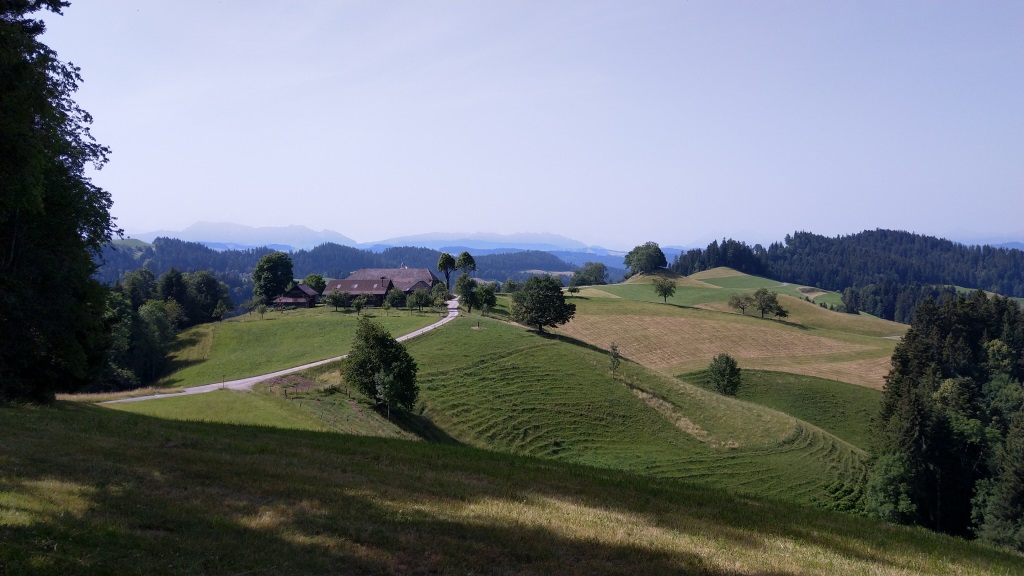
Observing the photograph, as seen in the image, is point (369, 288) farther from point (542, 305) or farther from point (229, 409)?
point (229, 409)

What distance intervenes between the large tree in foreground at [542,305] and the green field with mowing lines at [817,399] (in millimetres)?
18640

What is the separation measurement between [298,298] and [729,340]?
7848 cm

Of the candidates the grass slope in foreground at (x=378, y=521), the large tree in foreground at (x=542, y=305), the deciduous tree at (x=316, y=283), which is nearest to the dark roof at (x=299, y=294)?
the deciduous tree at (x=316, y=283)

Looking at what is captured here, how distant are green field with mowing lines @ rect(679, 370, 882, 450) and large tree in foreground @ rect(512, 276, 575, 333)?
1864 centimetres

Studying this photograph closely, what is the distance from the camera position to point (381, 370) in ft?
151

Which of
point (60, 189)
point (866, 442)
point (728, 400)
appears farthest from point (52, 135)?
point (866, 442)

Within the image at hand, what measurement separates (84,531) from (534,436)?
139ft

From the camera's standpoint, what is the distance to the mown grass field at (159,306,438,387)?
64875 millimetres

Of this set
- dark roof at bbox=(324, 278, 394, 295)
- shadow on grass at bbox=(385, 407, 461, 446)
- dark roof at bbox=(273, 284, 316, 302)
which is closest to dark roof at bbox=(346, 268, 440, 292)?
dark roof at bbox=(324, 278, 394, 295)

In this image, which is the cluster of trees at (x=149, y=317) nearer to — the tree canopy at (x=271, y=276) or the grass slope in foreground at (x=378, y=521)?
the tree canopy at (x=271, y=276)

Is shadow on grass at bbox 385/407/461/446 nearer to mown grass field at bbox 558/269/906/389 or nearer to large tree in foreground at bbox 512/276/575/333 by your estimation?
large tree in foreground at bbox 512/276/575/333

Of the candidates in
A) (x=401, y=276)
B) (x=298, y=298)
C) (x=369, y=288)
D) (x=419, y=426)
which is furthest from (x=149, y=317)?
(x=419, y=426)

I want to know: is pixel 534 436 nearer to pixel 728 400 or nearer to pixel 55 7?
pixel 728 400

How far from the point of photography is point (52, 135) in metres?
22.2
